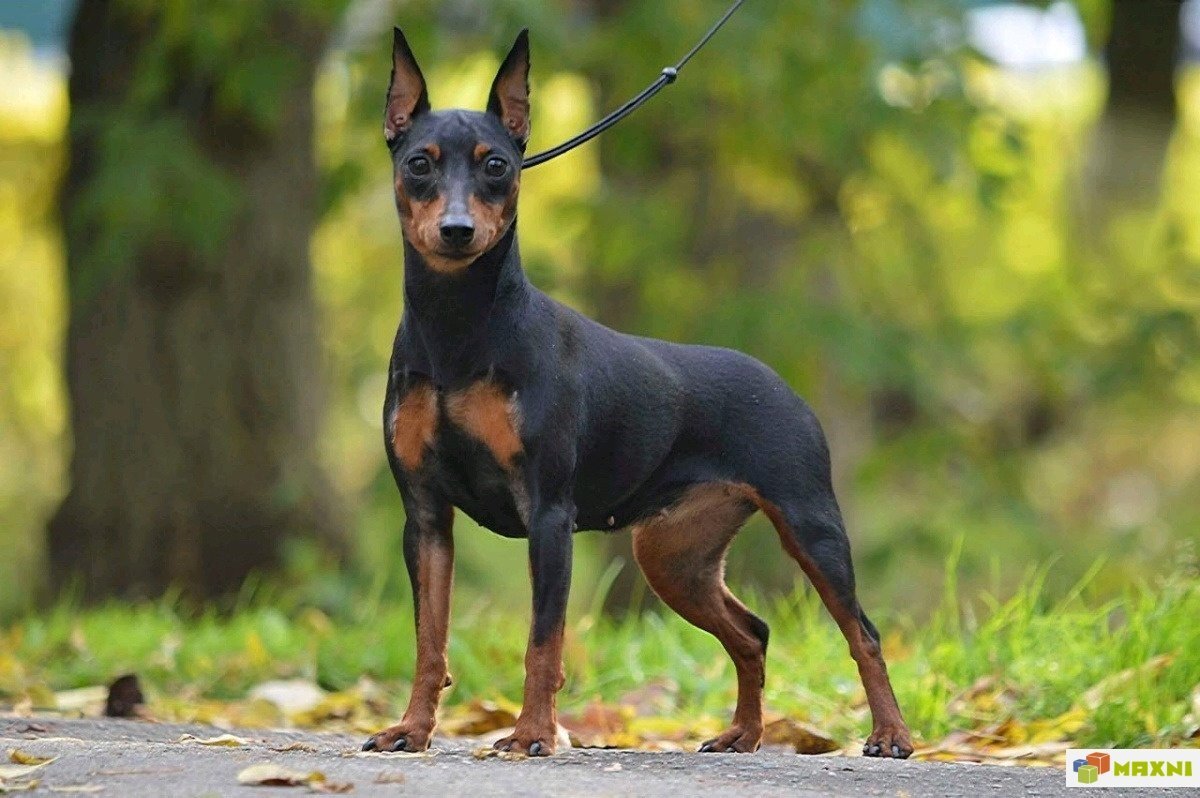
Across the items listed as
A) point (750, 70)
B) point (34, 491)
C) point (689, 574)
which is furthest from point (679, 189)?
point (34, 491)

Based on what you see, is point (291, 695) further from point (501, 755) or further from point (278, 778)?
point (278, 778)

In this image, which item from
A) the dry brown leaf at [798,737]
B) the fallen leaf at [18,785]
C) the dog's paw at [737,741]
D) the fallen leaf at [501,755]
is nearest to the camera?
the fallen leaf at [18,785]

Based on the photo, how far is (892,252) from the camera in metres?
14.4

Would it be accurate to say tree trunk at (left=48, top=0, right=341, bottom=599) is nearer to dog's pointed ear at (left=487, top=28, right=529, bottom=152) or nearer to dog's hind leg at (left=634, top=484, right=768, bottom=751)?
dog's hind leg at (left=634, top=484, right=768, bottom=751)

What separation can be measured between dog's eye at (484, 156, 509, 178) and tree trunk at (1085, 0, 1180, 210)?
11038 mm

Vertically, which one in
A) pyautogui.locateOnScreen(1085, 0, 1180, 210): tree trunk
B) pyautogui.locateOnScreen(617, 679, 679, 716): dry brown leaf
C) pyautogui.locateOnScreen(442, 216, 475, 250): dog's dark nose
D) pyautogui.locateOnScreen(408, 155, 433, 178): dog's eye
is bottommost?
pyautogui.locateOnScreen(617, 679, 679, 716): dry brown leaf

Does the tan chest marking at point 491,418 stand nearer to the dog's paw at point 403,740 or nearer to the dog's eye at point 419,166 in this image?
the dog's eye at point 419,166

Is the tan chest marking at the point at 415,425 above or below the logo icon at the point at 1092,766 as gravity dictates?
above

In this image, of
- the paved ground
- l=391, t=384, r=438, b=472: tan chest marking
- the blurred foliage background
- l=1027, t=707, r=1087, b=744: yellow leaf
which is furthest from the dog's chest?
the blurred foliage background

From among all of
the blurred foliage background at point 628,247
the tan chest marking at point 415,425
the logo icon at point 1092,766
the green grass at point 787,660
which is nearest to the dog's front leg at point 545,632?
the tan chest marking at point 415,425

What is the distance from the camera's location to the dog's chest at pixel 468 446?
184 inches

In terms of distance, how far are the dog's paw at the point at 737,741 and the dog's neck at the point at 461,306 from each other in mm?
1421

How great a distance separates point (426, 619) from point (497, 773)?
0.75m

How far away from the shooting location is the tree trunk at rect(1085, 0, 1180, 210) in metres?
14.6
